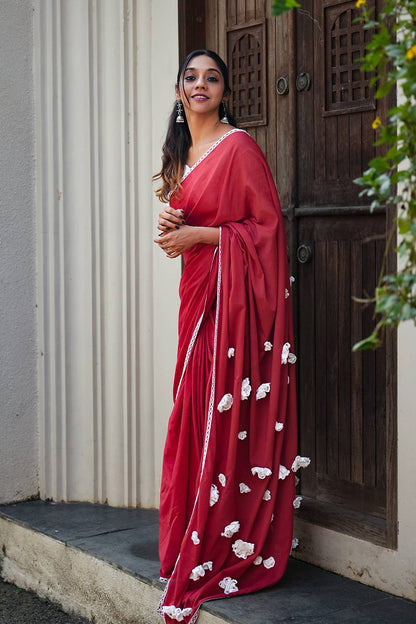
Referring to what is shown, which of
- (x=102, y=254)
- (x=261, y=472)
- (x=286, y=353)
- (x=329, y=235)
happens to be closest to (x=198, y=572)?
(x=261, y=472)

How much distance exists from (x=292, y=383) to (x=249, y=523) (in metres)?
0.51

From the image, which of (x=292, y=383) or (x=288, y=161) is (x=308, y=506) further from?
(x=288, y=161)

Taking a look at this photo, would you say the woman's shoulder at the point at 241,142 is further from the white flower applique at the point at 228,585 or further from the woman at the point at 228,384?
the white flower applique at the point at 228,585

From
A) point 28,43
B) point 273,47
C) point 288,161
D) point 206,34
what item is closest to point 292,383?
point 288,161

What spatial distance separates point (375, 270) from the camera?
3.32 meters

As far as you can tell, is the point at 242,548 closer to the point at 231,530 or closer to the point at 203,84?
the point at 231,530

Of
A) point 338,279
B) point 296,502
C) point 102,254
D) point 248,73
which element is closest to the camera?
point 296,502

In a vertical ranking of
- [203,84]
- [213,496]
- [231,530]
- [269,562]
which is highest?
[203,84]

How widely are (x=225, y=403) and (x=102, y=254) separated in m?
1.57

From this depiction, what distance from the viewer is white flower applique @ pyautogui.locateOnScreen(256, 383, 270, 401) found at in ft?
10.3

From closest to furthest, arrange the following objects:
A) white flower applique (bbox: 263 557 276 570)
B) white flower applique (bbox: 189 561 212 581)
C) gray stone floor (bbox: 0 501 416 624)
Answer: gray stone floor (bbox: 0 501 416 624) → white flower applique (bbox: 189 561 212 581) → white flower applique (bbox: 263 557 276 570)

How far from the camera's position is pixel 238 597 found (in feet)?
10.3

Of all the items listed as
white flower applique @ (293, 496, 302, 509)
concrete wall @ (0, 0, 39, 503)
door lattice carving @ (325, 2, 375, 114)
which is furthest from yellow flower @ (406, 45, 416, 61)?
concrete wall @ (0, 0, 39, 503)

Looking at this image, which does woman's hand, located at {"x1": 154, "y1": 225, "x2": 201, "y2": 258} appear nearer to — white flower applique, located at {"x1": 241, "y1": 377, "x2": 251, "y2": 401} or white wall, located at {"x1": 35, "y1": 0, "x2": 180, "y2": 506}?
white flower applique, located at {"x1": 241, "y1": 377, "x2": 251, "y2": 401}
